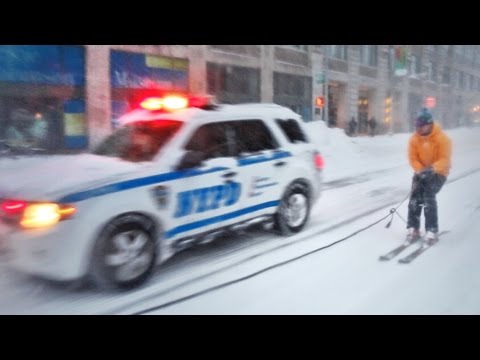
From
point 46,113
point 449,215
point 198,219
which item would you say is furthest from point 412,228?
point 46,113


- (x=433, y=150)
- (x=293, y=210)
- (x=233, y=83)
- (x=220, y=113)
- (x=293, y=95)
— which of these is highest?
(x=233, y=83)

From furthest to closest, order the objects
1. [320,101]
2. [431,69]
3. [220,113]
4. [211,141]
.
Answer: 1. [320,101]
2. [431,69]
3. [220,113]
4. [211,141]

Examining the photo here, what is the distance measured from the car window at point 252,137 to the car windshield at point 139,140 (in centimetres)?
62

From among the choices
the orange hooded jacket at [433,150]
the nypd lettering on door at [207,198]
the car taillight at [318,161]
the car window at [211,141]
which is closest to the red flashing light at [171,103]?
the car window at [211,141]

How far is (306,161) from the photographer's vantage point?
4.80 m

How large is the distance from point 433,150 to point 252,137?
5.91ft

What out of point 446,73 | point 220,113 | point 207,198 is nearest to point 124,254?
point 207,198

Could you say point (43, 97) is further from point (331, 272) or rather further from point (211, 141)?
point (331, 272)

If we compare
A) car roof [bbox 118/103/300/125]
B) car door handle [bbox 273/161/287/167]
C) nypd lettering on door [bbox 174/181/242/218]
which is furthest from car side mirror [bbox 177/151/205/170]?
car door handle [bbox 273/161/287/167]

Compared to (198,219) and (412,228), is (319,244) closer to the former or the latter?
(412,228)

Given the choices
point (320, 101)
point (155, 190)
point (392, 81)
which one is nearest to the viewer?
point (155, 190)

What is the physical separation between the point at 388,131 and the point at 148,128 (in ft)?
9.13

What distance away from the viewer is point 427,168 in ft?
14.3

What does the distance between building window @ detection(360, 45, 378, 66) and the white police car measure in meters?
0.90
